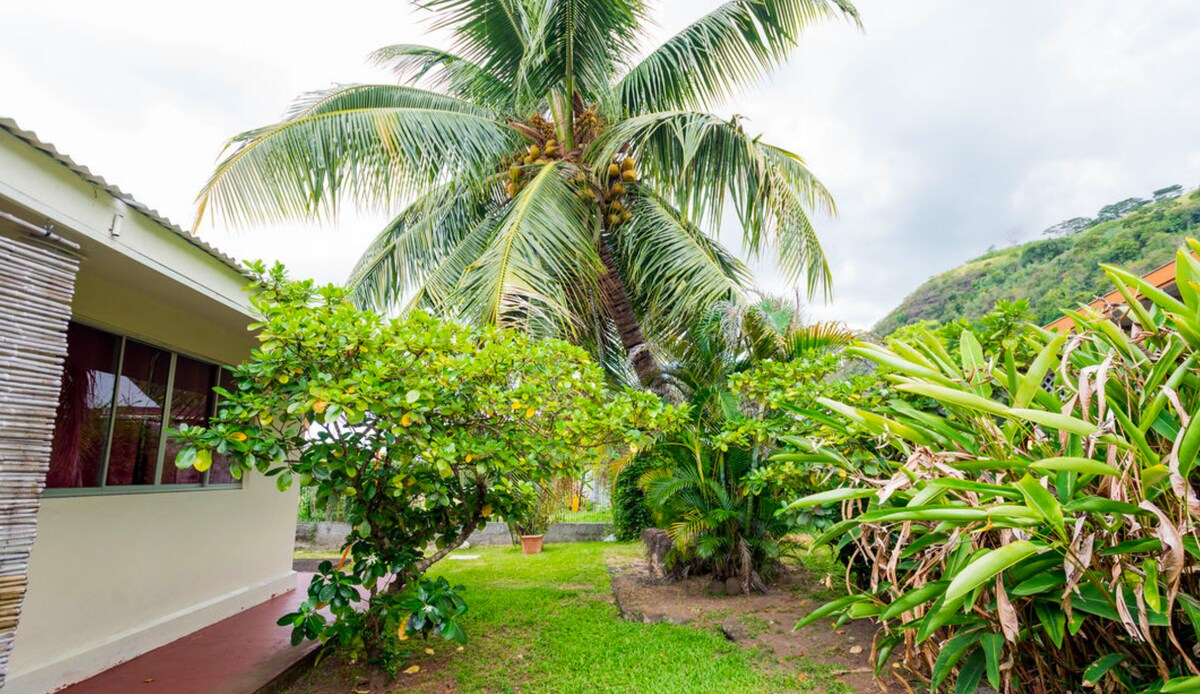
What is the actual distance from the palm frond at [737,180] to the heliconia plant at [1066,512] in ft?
15.7

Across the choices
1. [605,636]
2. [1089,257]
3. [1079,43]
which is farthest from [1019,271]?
[605,636]

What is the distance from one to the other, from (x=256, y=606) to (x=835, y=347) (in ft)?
21.0

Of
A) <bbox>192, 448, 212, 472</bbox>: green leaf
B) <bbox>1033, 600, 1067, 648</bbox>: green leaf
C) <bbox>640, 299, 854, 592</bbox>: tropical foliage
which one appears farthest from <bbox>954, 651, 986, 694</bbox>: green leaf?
<bbox>640, 299, 854, 592</bbox>: tropical foliage

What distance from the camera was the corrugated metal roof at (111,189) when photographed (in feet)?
8.27

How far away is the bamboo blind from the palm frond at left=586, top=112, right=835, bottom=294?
5.36m

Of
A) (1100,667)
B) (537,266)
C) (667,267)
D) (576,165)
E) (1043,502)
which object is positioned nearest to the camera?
(1043,502)

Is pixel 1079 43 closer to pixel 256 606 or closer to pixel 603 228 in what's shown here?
pixel 603 228

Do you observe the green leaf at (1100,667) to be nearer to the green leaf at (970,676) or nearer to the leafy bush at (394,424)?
the green leaf at (970,676)

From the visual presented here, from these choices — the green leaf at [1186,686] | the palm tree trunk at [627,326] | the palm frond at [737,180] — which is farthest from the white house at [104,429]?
the palm frond at [737,180]

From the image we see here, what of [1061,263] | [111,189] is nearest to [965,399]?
[111,189]

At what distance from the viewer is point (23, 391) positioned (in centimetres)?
255

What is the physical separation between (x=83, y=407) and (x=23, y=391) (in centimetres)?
184

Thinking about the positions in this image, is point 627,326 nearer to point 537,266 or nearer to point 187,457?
point 537,266

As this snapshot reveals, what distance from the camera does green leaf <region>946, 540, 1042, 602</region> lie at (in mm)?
1433
